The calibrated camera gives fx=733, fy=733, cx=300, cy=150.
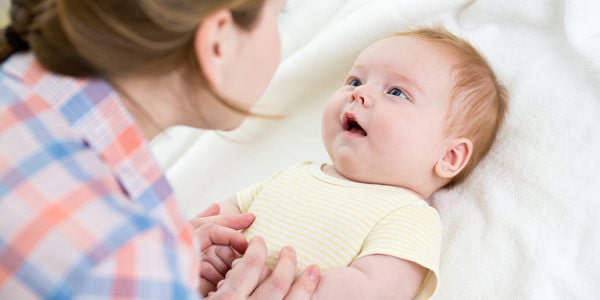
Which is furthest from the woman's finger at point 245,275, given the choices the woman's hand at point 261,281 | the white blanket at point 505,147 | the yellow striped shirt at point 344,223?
the white blanket at point 505,147

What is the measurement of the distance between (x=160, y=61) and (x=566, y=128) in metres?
0.78

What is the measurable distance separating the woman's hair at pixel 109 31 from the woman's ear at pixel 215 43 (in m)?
0.01

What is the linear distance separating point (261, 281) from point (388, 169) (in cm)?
31

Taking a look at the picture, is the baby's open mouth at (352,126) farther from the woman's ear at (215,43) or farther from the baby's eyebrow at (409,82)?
the woman's ear at (215,43)

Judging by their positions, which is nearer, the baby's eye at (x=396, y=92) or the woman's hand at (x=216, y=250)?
the woman's hand at (x=216, y=250)

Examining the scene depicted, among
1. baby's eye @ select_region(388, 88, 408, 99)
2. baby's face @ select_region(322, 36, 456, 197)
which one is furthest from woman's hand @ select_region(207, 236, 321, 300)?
baby's eye @ select_region(388, 88, 408, 99)

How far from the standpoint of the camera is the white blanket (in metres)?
1.21

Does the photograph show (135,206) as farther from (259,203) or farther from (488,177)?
(488,177)

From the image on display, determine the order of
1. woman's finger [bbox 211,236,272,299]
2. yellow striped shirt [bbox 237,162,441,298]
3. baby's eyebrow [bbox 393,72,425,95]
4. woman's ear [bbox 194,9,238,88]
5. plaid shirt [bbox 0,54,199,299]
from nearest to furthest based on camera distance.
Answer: plaid shirt [bbox 0,54,199,299] → woman's ear [bbox 194,9,238,88] → woman's finger [bbox 211,236,272,299] → yellow striped shirt [bbox 237,162,441,298] → baby's eyebrow [bbox 393,72,425,95]

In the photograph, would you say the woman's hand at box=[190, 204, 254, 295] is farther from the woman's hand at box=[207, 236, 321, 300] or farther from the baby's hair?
the baby's hair

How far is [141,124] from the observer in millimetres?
925

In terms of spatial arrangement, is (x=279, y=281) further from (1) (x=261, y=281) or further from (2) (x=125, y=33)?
(2) (x=125, y=33)

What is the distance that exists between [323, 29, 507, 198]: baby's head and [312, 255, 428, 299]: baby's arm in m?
0.19

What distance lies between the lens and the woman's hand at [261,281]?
1.04 metres
